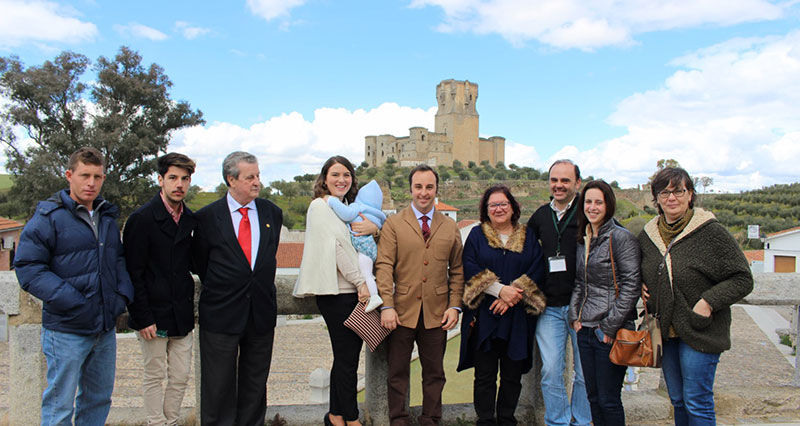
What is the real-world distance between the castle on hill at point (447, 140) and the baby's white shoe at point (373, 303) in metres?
84.9

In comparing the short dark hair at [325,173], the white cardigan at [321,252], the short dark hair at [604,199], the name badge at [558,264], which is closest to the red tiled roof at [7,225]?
the short dark hair at [325,173]

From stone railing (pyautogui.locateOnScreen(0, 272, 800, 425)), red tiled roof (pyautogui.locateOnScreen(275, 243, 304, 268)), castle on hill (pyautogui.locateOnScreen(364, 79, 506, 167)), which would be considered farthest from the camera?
castle on hill (pyautogui.locateOnScreen(364, 79, 506, 167))

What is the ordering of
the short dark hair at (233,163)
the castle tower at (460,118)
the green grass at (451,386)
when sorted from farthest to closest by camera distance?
1. the castle tower at (460,118)
2. the green grass at (451,386)
3. the short dark hair at (233,163)

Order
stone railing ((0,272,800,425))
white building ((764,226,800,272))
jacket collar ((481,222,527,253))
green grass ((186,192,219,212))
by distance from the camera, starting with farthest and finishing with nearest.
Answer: green grass ((186,192,219,212)) → white building ((764,226,800,272)) → jacket collar ((481,222,527,253)) → stone railing ((0,272,800,425))

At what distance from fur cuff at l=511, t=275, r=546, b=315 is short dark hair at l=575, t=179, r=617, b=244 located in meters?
0.40

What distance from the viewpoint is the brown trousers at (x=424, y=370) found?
2.88m

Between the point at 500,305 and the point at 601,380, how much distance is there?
2.29 feet

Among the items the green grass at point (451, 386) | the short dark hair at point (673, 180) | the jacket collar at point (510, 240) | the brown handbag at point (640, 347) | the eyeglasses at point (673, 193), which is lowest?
the green grass at point (451, 386)

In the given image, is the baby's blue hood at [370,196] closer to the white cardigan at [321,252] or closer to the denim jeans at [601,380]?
the white cardigan at [321,252]

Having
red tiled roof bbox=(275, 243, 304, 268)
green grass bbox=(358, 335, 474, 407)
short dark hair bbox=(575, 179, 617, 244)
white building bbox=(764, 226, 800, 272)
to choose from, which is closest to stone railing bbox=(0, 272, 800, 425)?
short dark hair bbox=(575, 179, 617, 244)

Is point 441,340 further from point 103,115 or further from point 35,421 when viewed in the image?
→ point 103,115

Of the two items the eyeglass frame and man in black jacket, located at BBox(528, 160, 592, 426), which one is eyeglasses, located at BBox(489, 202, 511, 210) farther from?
man in black jacket, located at BBox(528, 160, 592, 426)

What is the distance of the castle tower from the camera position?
92.0 meters

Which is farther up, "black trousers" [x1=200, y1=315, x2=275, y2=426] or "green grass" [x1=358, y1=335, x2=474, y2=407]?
"black trousers" [x1=200, y1=315, x2=275, y2=426]
